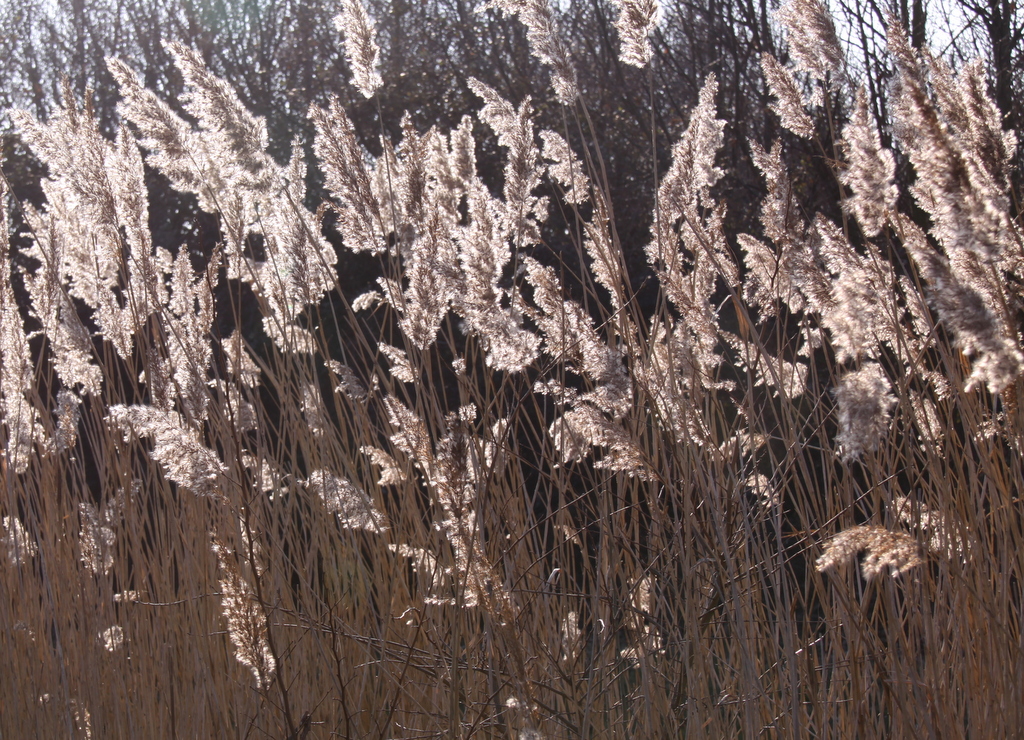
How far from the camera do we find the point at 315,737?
6.09 feet

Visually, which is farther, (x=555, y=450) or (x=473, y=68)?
(x=473, y=68)

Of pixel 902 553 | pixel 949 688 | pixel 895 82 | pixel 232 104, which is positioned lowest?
pixel 949 688

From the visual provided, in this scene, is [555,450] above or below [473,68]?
below

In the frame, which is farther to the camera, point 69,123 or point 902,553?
point 69,123

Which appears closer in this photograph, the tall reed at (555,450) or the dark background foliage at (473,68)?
the tall reed at (555,450)

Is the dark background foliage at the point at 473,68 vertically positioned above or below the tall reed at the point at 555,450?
above

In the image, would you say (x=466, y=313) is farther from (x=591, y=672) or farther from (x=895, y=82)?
Answer: (x=895, y=82)

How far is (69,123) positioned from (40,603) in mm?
1372

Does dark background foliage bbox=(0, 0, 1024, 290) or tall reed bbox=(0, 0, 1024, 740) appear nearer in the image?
tall reed bbox=(0, 0, 1024, 740)

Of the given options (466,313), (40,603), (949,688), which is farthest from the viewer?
(40,603)

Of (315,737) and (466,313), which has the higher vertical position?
(466,313)

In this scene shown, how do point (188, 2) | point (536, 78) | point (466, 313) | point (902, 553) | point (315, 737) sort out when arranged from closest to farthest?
Answer: point (902, 553) < point (466, 313) < point (315, 737) < point (536, 78) < point (188, 2)

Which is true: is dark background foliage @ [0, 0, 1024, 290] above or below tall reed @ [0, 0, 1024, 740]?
above

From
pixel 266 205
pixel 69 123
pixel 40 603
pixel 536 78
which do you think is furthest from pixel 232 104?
pixel 536 78
